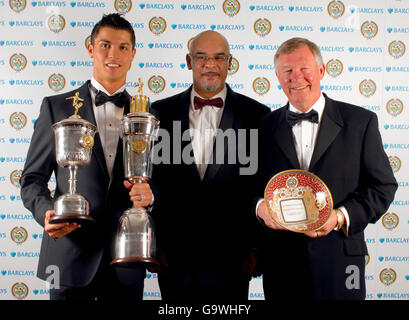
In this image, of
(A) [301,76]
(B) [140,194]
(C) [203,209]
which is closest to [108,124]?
(B) [140,194]

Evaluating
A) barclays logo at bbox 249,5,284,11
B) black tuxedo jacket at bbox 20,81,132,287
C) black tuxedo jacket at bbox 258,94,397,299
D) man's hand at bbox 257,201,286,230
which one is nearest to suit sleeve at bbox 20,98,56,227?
black tuxedo jacket at bbox 20,81,132,287

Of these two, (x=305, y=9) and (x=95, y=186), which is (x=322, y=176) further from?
(x=305, y=9)

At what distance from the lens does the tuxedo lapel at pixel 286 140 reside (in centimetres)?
271

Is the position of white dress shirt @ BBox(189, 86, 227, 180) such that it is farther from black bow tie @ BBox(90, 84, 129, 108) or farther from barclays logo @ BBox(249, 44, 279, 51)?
barclays logo @ BBox(249, 44, 279, 51)

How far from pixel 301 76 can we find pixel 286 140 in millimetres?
409

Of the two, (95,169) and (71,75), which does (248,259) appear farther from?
(71,75)

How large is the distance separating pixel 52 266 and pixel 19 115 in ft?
6.65

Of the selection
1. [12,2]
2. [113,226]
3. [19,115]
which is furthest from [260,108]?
[12,2]

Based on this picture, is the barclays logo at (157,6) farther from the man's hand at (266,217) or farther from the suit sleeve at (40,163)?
the man's hand at (266,217)

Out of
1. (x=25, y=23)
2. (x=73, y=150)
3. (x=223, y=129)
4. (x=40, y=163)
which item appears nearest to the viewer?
(x=73, y=150)

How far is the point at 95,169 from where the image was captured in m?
2.77

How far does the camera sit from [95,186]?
109 inches

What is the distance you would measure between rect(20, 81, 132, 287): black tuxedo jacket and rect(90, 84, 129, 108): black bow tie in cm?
7

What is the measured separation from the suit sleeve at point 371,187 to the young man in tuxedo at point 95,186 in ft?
4.00
